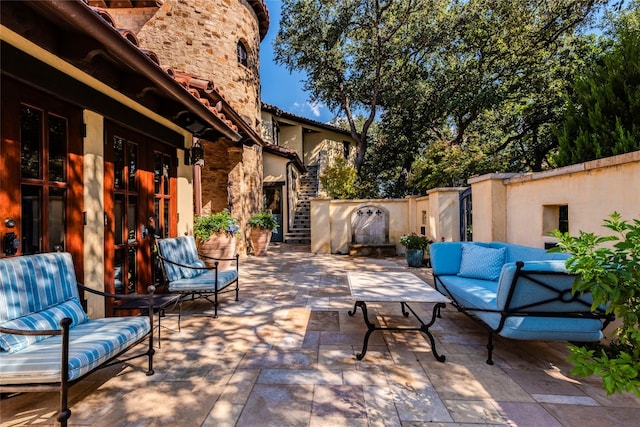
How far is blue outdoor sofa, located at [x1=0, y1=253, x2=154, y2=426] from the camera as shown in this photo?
1.72 metres

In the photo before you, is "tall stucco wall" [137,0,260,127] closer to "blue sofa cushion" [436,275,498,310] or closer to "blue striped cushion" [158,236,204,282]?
"blue striped cushion" [158,236,204,282]

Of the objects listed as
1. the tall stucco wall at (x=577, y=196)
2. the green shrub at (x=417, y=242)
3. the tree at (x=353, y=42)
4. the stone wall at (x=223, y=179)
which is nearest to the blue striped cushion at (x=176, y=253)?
the stone wall at (x=223, y=179)

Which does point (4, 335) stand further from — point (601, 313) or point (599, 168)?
point (599, 168)

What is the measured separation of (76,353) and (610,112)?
6.98m

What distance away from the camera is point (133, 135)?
3832mm

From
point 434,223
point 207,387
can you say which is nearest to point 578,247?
point 207,387

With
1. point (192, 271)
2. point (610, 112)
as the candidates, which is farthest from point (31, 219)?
point (610, 112)

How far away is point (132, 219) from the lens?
3.89 meters

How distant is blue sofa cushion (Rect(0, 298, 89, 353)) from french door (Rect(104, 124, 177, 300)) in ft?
3.14

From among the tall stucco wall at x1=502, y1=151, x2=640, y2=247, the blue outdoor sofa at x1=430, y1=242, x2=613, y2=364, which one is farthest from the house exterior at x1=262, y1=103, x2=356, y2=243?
the blue outdoor sofa at x1=430, y1=242, x2=613, y2=364

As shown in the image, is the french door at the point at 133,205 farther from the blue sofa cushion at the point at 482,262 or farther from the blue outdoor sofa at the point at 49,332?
the blue sofa cushion at the point at 482,262

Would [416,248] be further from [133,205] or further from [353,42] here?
[353,42]

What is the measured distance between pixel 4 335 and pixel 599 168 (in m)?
4.95

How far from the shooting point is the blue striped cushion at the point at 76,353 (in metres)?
1.73
